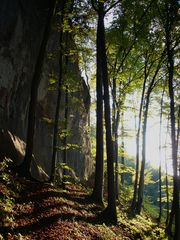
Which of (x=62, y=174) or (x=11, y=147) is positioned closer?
(x=11, y=147)

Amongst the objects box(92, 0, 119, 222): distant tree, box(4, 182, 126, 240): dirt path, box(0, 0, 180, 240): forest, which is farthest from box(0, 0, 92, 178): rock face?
box(4, 182, 126, 240): dirt path

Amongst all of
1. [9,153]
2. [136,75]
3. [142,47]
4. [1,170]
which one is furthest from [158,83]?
[1,170]

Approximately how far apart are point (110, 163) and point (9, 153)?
4456 mm

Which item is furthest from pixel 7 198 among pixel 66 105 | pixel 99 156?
pixel 66 105

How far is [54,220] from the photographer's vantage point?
895cm

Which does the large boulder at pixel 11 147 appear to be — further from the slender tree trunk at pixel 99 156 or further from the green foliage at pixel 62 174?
the slender tree trunk at pixel 99 156

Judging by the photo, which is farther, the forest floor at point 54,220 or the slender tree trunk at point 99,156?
the slender tree trunk at point 99,156

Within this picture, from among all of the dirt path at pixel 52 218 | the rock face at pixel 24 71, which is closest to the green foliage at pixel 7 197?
the dirt path at pixel 52 218

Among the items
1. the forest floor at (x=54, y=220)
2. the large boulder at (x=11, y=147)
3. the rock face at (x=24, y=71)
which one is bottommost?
the forest floor at (x=54, y=220)

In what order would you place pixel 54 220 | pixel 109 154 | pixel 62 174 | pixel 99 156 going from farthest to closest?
pixel 62 174
pixel 99 156
pixel 109 154
pixel 54 220

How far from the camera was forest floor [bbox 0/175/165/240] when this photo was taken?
7730mm

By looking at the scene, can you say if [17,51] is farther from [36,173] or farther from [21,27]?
[36,173]

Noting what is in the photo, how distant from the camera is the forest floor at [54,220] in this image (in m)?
7.73

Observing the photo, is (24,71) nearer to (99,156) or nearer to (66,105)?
(66,105)
